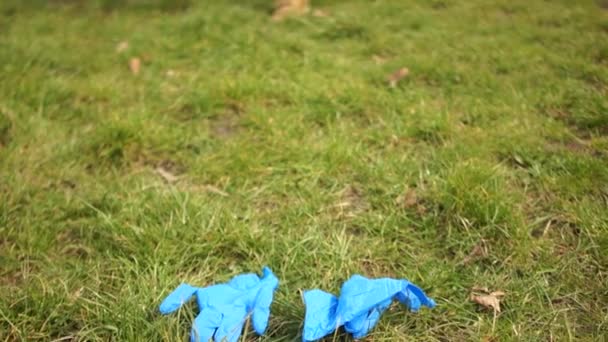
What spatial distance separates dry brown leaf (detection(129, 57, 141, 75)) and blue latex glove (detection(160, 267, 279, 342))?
1.84 m

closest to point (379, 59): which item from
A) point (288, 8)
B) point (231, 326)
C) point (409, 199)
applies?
point (288, 8)

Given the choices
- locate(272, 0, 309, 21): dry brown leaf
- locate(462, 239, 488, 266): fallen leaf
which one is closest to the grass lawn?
locate(462, 239, 488, 266): fallen leaf

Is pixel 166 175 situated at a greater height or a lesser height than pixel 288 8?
lesser

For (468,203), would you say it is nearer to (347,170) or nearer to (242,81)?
(347,170)

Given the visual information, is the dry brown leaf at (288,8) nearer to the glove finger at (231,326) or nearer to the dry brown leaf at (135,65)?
the dry brown leaf at (135,65)

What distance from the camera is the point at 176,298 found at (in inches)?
59.8

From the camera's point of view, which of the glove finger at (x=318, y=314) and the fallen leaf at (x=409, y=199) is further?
the fallen leaf at (x=409, y=199)

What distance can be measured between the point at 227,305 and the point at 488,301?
0.78 meters

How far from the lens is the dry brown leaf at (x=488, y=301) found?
1535 mm

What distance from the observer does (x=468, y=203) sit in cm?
184

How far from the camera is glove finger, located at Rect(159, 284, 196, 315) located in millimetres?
1488

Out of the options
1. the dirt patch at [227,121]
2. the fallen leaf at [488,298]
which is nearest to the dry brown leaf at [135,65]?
the dirt patch at [227,121]

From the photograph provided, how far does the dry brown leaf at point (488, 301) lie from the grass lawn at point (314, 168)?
0.02 metres

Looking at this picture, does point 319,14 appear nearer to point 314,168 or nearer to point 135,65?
point 135,65
